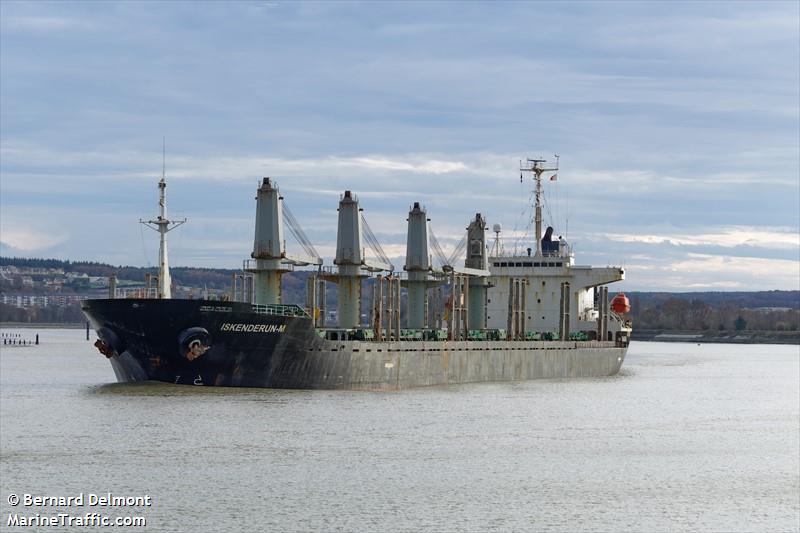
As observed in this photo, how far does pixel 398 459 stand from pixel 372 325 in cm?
2862

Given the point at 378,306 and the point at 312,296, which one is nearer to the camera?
the point at 378,306

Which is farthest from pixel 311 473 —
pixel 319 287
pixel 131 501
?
pixel 319 287

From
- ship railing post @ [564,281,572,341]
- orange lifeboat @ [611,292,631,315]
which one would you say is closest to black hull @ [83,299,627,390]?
ship railing post @ [564,281,572,341]

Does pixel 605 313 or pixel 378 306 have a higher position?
pixel 605 313

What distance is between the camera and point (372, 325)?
59438 millimetres

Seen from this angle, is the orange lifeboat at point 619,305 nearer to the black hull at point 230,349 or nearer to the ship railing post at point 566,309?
the ship railing post at point 566,309

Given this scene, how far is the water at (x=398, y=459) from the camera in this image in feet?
83.5

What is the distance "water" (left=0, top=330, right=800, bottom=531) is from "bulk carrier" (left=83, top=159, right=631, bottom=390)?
131cm

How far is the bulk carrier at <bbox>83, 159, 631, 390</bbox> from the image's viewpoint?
139 ft

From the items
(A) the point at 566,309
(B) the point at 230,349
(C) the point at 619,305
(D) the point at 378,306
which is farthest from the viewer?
(C) the point at 619,305

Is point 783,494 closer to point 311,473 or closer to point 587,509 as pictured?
point 587,509

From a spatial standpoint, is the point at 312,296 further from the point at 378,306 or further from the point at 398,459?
the point at 398,459

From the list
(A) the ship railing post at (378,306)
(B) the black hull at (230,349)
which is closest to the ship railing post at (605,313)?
(A) the ship railing post at (378,306)

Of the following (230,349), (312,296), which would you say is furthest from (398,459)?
(312,296)
